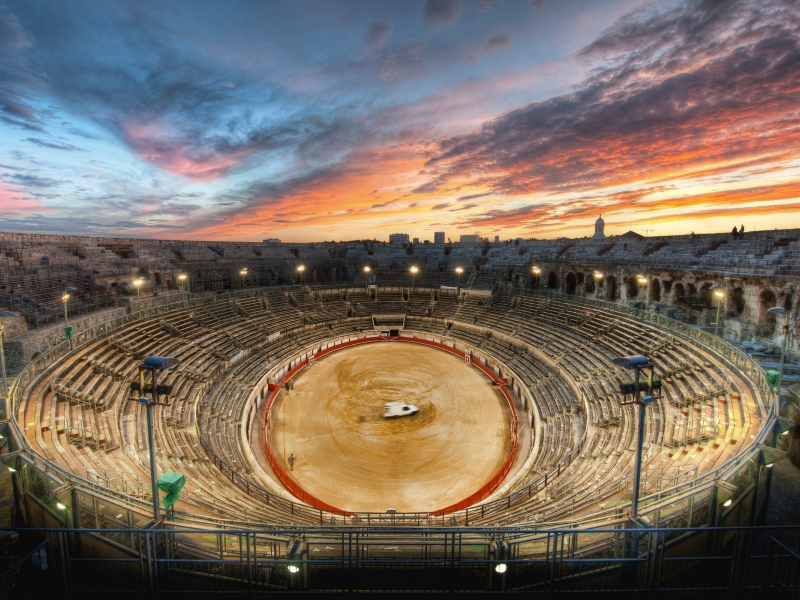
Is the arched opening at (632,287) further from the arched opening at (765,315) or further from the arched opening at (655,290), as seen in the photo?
the arched opening at (765,315)

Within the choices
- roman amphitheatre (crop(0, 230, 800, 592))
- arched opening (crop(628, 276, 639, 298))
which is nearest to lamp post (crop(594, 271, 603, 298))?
roman amphitheatre (crop(0, 230, 800, 592))

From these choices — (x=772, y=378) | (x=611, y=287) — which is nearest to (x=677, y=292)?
(x=611, y=287)

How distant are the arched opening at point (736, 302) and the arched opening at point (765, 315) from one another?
4.03ft

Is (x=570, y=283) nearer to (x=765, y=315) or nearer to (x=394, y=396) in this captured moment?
(x=765, y=315)

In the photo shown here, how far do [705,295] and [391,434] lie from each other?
73.9ft

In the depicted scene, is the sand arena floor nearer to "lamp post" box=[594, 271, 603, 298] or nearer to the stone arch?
"lamp post" box=[594, 271, 603, 298]

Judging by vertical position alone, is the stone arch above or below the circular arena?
above

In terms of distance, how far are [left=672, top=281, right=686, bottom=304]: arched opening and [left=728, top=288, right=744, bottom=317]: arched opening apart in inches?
149

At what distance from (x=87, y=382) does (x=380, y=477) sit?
45.9ft

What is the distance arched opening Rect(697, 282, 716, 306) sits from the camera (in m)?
23.0

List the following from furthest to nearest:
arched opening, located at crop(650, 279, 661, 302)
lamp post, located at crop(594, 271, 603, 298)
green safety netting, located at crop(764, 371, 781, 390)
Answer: lamp post, located at crop(594, 271, 603, 298) < arched opening, located at crop(650, 279, 661, 302) < green safety netting, located at crop(764, 371, 781, 390)

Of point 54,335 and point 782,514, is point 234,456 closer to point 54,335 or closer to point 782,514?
point 54,335

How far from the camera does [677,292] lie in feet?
84.8

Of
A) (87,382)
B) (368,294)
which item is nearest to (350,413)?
(87,382)
